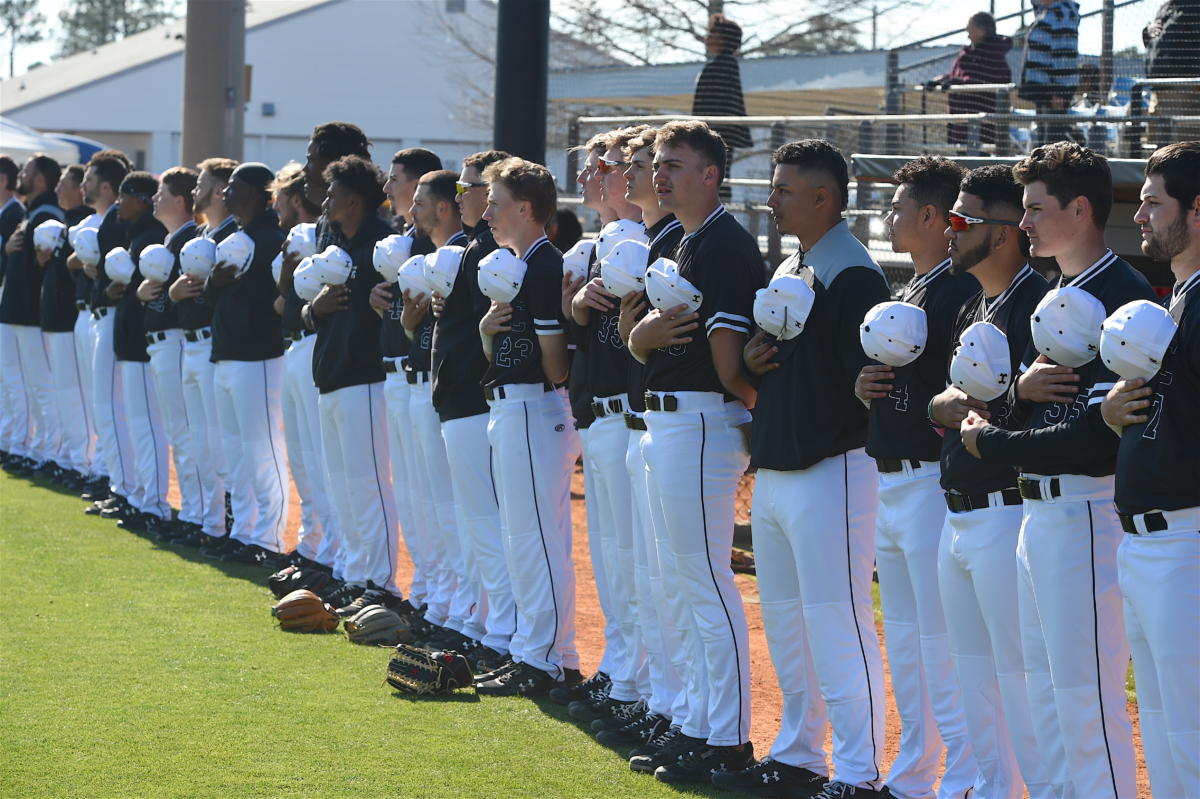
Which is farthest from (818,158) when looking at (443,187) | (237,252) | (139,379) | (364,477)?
(139,379)

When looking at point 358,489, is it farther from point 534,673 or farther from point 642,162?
point 642,162

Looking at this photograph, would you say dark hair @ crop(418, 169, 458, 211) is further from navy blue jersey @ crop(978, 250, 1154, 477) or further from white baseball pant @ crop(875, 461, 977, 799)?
navy blue jersey @ crop(978, 250, 1154, 477)

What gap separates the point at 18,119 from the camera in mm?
45562

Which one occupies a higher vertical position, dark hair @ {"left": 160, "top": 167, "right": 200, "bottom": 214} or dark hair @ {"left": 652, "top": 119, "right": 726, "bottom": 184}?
dark hair @ {"left": 160, "top": 167, "right": 200, "bottom": 214}

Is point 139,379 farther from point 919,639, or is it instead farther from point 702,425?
point 919,639

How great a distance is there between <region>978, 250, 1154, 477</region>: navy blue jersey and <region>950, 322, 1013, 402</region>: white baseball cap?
0.06 metres

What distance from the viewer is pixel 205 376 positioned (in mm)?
10078

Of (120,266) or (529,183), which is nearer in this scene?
(529,183)

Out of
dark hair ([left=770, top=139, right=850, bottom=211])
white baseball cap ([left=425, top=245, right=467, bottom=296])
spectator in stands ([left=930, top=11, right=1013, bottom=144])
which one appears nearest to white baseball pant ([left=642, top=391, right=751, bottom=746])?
dark hair ([left=770, top=139, right=850, bottom=211])

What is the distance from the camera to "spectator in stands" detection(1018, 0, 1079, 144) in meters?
10.9

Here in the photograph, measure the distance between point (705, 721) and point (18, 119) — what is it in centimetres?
4489

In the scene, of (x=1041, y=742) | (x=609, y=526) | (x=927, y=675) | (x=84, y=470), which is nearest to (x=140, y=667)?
(x=609, y=526)

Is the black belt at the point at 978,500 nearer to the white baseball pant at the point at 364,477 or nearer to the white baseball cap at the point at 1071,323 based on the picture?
the white baseball cap at the point at 1071,323

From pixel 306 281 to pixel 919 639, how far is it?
4.59m
